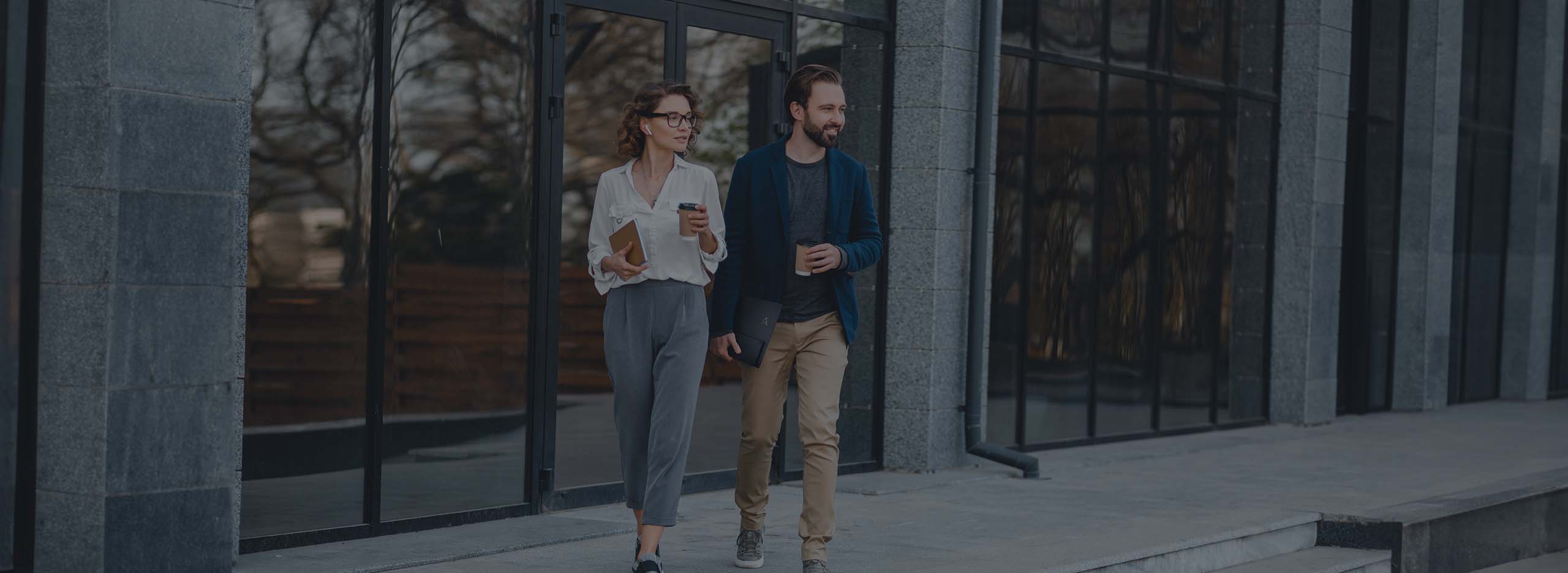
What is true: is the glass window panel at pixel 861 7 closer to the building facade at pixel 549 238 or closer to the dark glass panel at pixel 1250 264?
the building facade at pixel 549 238

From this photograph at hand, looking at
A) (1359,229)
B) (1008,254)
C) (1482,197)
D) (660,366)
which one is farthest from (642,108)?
(1482,197)

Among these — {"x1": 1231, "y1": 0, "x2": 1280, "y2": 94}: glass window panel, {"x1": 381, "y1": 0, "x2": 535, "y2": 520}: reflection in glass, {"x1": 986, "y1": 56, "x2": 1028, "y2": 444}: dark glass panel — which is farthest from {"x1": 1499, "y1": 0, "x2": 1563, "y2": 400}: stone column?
{"x1": 381, "y1": 0, "x2": 535, "y2": 520}: reflection in glass

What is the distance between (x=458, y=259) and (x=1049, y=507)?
3.23 meters

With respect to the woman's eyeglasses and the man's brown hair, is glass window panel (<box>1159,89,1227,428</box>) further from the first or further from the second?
the woman's eyeglasses

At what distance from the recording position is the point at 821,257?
6.11m

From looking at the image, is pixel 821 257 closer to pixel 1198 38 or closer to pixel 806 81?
pixel 806 81

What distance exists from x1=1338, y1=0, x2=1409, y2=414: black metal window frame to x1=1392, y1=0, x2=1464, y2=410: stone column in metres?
0.08

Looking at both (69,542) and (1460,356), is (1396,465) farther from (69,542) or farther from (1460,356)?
(69,542)

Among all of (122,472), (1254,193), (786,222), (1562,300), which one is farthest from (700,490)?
(1562,300)

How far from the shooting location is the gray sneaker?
21.7 ft

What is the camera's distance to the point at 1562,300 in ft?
63.4

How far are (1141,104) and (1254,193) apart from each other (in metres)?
2.04

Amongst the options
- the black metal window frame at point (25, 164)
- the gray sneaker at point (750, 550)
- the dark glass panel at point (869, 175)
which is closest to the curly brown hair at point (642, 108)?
the gray sneaker at point (750, 550)

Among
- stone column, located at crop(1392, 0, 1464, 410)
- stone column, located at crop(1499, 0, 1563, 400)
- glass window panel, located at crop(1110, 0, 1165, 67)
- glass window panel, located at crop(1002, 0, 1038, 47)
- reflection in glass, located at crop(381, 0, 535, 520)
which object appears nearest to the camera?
reflection in glass, located at crop(381, 0, 535, 520)
